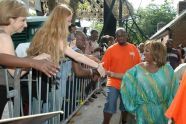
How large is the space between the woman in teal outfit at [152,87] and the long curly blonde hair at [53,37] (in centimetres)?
138

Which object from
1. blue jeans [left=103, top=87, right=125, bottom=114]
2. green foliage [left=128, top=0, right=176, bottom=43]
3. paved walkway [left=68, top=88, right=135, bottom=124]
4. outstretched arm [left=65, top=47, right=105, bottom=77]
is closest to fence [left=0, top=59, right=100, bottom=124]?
outstretched arm [left=65, top=47, right=105, bottom=77]

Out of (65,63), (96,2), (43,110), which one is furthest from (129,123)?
(96,2)

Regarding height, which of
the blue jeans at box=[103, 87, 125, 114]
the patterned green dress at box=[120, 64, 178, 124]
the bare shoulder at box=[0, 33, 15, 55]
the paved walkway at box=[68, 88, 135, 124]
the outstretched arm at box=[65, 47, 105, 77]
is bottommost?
the paved walkway at box=[68, 88, 135, 124]

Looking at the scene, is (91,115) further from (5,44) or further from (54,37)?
(5,44)

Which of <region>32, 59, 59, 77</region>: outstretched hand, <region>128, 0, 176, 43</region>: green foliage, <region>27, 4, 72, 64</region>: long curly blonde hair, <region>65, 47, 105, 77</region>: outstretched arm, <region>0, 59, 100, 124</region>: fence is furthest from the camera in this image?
<region>128, 0, 176, 43</region>: green foliage

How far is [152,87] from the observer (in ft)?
17.8

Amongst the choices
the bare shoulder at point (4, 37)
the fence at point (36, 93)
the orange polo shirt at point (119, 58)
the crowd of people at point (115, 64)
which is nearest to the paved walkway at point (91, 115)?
the crowd of people at point (115, 64)

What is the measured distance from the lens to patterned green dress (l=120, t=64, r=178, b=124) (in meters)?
5.42

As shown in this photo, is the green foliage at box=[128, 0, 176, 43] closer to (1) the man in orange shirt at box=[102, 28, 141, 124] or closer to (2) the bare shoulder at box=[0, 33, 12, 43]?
(1) the man in orange shirt at box=[102, 28, 141, 124]

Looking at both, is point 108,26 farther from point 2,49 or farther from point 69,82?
point 2,49

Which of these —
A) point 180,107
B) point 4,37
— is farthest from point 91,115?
point 4,37

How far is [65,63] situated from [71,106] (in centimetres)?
198

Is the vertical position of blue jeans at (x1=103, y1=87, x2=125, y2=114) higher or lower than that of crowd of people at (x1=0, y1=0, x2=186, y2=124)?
lower

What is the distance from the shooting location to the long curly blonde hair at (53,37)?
444 centimetres
